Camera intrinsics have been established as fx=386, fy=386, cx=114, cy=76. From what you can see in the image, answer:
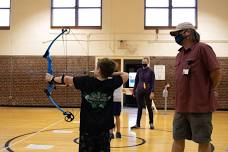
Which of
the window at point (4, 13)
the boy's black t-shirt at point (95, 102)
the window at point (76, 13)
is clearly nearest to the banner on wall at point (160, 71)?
the window at point (76, 13)

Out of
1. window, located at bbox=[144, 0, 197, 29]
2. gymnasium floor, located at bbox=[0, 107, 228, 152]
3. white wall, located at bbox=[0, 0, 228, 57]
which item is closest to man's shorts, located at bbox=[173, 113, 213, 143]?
gymnasium floor, located at bbox=[0, 107, 228, 152]

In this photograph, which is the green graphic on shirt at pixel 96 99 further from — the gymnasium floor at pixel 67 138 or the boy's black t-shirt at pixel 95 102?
the gymnasium floor at pixel 67 138

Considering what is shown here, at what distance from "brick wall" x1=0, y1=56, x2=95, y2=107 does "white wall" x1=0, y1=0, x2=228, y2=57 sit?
30 cm

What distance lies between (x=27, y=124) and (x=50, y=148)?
3.30 meters

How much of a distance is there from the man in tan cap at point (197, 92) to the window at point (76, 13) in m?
10.9

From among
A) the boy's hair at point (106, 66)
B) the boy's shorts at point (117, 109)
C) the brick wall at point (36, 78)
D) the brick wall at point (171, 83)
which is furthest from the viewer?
the brick wall at point (36, 78)

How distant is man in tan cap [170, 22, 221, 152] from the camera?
11.5 ft

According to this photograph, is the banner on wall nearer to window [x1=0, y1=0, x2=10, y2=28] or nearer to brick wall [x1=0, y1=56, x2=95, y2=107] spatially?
brick wall [x1=0, y1=56, x2=95, y2=107]

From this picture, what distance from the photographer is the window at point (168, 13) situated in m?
14.1

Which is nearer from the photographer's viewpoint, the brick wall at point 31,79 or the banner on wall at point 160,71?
the banner on wall at point 160,71

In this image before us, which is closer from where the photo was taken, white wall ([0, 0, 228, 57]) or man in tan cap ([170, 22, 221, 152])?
man in tan cap ([170, 22, 221, 152])

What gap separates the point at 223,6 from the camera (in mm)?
13922

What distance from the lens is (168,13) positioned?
46.5 feet

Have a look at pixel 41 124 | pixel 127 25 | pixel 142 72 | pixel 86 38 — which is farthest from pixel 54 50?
pixel 142 72
